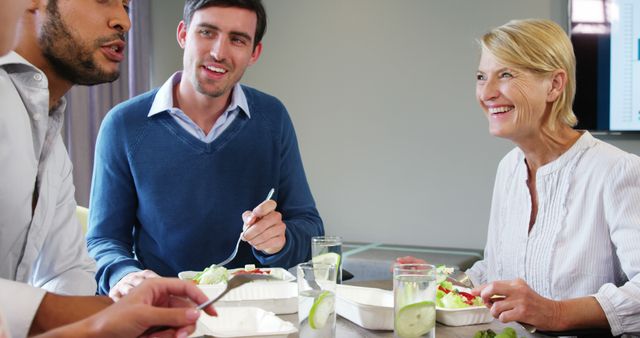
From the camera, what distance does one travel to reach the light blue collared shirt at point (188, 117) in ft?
7.73

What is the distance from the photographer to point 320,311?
136 cm

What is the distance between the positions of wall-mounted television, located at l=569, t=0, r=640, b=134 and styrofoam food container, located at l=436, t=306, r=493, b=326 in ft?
9.39

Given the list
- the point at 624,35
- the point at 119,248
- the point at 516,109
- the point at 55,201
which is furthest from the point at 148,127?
the point at 624,35

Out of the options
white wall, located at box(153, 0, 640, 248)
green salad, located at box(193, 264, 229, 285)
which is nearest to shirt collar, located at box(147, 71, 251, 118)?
green salad, located at box(193, 264, 229, 285)

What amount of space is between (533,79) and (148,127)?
1.25 meters

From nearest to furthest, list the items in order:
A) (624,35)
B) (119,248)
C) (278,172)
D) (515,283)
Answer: (515,283), (119,248), (278,172), (624,35)

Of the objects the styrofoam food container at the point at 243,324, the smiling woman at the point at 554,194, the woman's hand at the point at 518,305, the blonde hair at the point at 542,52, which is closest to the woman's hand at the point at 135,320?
the styrofoam food container at the point at 243,324

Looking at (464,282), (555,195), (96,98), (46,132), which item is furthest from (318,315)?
(96,98)

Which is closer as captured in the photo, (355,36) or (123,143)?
(123,143)

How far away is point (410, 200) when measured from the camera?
15.0 ft

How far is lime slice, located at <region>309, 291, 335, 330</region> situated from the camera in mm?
1359

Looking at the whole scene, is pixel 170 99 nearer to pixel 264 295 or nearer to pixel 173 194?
pixel 173 194

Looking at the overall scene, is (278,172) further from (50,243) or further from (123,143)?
(50,243)

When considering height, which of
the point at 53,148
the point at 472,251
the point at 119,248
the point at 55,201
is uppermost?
the point at 53,148
